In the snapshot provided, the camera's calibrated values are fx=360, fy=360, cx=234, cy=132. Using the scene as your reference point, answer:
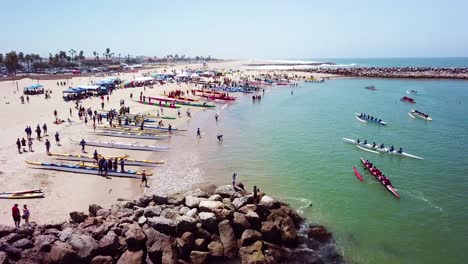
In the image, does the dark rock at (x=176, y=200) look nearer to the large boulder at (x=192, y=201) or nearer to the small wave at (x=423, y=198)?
the large boulder at (x=192, y=201)

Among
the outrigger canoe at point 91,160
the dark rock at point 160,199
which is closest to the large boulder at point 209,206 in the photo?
the dark rock at point 160,199

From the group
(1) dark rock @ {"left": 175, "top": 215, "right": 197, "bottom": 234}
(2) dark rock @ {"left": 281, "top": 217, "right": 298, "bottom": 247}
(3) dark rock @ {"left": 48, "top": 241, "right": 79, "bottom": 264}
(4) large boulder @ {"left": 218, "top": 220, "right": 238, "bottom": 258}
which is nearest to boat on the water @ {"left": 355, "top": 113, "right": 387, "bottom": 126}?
(2) dark rock @ {"left": 281, "top": 217, "right": 298, "bottom": 247}

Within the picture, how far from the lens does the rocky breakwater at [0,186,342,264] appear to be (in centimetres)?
1465

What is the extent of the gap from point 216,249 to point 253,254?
1708mm

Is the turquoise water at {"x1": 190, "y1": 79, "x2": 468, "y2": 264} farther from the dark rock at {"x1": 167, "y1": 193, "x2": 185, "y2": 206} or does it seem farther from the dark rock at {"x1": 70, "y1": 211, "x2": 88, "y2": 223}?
the dark rock at {"x1": 70, "y1": 211, "x2": 88, "y2": 223}

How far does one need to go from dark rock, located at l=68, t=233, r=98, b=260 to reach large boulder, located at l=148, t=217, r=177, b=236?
2666 mm

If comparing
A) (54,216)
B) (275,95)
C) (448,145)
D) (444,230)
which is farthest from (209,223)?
(275,95)

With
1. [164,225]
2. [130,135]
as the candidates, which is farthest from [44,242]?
[130,135]

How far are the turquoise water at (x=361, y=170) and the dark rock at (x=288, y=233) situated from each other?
7.94 feet

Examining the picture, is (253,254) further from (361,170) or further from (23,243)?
(361,170)

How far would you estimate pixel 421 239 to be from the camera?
62.3 ft

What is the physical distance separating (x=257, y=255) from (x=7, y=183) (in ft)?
55.0

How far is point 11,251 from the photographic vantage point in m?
14.0

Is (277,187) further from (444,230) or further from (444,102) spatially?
(444,102)
